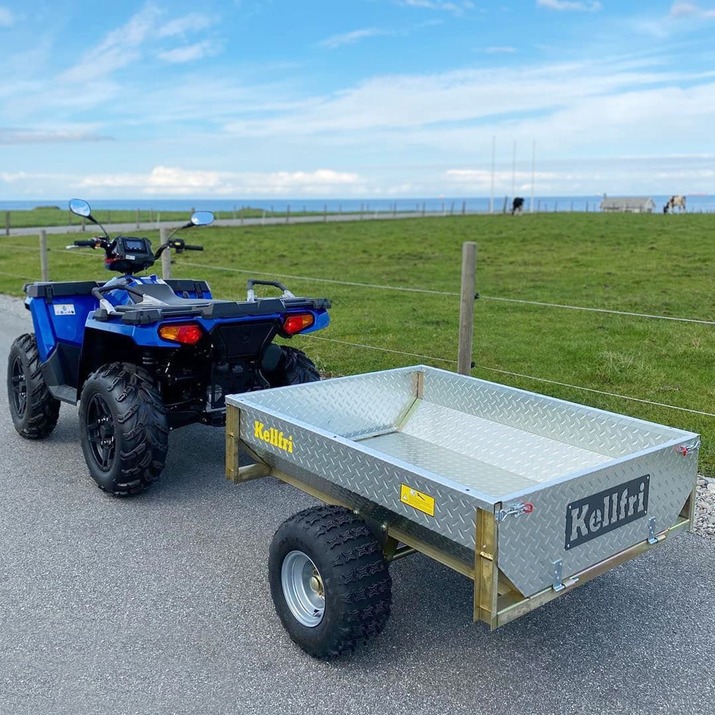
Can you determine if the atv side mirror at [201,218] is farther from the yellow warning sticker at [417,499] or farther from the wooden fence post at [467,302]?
the yellow warning sticker at [417,499]

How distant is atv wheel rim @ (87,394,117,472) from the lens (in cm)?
488

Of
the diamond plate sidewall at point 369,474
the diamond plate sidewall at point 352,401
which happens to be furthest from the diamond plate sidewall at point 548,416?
the diamond plate sidewall at point 369,474

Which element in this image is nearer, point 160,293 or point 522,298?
point 160,293

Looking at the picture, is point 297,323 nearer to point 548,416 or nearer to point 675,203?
point 548,416

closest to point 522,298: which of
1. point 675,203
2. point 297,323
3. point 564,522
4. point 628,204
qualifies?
point 297,323

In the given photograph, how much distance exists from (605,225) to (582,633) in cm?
3188

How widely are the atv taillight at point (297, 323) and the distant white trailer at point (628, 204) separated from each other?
197 feet

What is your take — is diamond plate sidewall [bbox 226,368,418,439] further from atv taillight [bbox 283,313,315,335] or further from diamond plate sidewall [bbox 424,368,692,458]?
atv taillight [bbox 283,313,315,335]

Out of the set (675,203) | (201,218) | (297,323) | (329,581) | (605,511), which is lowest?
(329,581)

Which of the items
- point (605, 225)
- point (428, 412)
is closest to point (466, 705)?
point (428, 412)

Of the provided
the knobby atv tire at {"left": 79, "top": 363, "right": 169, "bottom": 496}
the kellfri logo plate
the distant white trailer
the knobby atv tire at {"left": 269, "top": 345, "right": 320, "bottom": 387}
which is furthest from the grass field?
the distant white trailer

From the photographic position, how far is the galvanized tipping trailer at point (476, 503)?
2.70 m

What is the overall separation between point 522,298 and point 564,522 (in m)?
10.9

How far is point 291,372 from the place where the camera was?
17.8 feet
